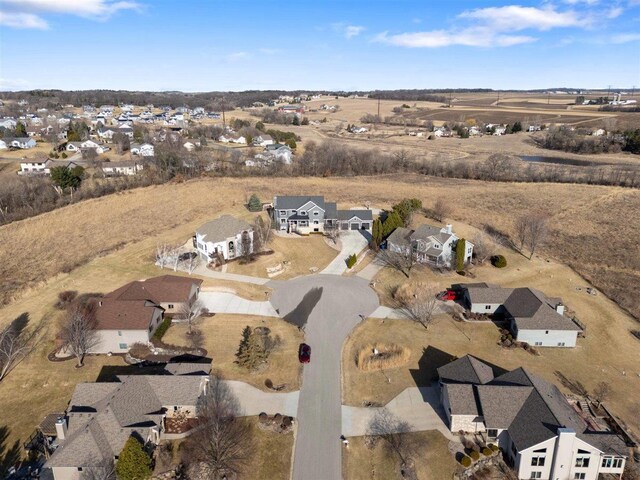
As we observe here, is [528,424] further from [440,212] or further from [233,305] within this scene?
[440,212]

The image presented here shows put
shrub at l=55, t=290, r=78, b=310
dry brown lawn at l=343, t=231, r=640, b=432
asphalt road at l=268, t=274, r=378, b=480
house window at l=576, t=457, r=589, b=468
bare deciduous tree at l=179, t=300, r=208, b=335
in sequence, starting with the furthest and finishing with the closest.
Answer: shrub at l=55, t=290, r=78, b=310 → bare deciduous tree at l=179, t=300, r=208, b=335 → dry brown lawn at l=343, t=231, r=640, b=432 → asphalt road at l=268, t=274, r=378, b=480 → house window at l=576, t=457, r=589, b=468

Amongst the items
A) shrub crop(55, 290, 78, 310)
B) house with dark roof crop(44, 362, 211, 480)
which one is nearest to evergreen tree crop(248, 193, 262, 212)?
shrub crop(55, 290, 78, 310)

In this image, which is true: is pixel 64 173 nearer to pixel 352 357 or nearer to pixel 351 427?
pixel 352 357

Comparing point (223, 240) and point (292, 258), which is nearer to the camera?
point (223, 240)

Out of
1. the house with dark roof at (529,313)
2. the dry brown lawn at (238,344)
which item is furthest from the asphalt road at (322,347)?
the house with dark roof at (529,313)

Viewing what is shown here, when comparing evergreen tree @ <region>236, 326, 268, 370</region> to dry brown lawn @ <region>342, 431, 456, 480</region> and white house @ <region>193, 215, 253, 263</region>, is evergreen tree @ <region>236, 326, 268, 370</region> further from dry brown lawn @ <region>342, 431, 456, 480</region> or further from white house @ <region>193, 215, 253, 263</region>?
white house @ <region>193, 215, 253, 263</region>

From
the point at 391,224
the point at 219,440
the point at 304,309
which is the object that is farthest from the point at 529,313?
the point at 219,440
